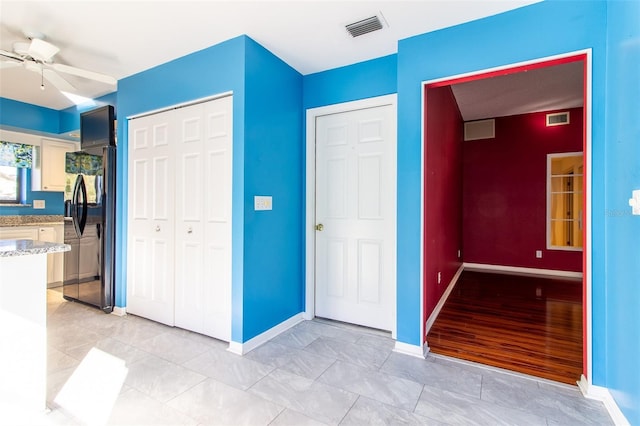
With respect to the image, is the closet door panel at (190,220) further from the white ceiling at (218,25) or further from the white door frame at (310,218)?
the white door frame at (310,218)

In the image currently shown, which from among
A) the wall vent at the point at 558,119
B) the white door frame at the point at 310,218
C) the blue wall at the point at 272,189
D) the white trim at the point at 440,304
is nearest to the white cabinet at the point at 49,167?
the blue wall at the point at 272,189

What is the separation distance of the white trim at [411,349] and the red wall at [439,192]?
0.25 metres

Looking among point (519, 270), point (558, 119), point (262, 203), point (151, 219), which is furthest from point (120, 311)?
point (558, 119)

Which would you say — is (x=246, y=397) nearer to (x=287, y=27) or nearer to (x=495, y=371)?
(x=495, y=371)

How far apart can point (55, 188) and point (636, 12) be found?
6411 mm

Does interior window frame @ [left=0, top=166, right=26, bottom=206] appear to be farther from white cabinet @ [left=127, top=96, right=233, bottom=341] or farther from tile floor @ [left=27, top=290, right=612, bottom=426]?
tile floor @ [left=27, top=290, right=612, bottom=426]

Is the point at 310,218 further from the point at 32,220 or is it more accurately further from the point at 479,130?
the point at 479,130

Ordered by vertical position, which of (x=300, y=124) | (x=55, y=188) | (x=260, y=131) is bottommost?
(x=55, y=188)

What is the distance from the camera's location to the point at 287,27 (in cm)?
240

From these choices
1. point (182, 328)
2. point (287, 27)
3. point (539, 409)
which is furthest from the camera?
point (182, 328)

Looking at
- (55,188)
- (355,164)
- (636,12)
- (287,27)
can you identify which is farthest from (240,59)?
(55,188)

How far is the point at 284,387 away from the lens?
2.00 meters

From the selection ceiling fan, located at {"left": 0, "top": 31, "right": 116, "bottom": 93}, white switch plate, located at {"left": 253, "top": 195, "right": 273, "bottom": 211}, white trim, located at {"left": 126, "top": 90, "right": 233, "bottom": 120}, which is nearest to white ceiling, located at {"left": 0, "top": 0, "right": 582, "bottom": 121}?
ceiling fan, located at {"left": 0, "top": 31, "right": 116, "bottom": 93}

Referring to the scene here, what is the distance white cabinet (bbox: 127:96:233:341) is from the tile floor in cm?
35
